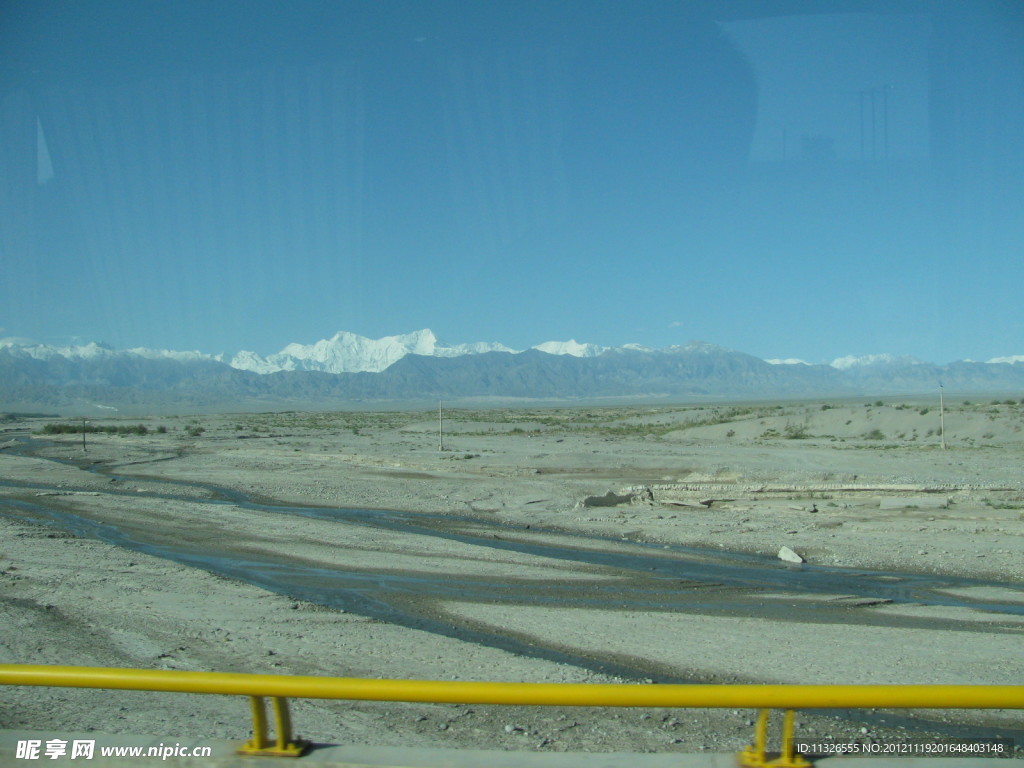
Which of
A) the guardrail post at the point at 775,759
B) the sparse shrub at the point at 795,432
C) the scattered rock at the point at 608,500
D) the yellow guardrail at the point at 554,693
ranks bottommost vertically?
the sparse shrub at the point at 795,432

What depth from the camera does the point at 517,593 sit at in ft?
40.5

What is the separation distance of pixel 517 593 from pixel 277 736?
804 centimetres

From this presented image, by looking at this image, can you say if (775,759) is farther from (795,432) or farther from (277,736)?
(795,432)

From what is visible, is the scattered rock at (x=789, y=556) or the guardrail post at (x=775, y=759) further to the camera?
the scattered rock at (x=789, y=556)

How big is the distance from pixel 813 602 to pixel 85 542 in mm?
13534

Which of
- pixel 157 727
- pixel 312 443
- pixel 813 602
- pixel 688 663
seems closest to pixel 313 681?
pixel 157 727

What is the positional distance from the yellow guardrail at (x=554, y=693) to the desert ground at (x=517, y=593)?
2039 mm

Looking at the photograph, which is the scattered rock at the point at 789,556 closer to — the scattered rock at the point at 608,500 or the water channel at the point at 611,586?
the water channel at the point at 611,586

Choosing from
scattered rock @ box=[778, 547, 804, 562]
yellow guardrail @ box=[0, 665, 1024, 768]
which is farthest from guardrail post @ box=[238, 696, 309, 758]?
scattered rock @ box=[778, 547, 804, 562]

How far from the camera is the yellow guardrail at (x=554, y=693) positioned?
3955 millimetres

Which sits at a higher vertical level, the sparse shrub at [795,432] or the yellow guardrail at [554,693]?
the yellow guardrail at [554,693]

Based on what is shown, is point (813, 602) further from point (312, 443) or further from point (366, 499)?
point (312, 443)

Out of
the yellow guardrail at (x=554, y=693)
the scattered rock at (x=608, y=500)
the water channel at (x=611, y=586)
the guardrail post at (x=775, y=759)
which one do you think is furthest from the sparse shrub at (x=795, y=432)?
the yellow guardrail at (x=554, y=693)

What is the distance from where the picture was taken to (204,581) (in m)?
12.8
